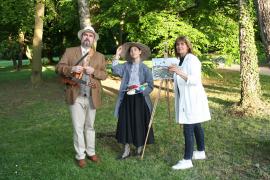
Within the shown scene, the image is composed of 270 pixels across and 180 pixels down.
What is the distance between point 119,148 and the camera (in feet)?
25.2

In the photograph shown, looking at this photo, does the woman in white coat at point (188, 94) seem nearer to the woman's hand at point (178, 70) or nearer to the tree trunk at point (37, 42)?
the woman's hand at point (178, 70)

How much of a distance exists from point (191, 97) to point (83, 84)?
1626mm

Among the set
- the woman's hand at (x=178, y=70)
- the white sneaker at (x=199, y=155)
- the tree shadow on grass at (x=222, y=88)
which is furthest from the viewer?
the tree shadow on grass at (x=222, y=88)

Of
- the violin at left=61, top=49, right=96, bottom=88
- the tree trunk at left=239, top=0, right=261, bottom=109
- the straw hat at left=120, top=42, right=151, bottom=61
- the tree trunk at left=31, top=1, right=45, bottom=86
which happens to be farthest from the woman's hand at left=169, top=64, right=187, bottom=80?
the tree trunk at left=31, top=1, right=45, bottom=86

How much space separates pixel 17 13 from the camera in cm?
1817

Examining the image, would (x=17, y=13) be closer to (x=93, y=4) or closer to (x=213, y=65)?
(x=93, y=4)

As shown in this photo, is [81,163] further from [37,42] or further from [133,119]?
[37,42]

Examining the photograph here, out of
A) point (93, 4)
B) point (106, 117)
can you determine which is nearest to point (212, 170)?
point (106, 117)

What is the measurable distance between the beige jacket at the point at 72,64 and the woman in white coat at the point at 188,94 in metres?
1.15

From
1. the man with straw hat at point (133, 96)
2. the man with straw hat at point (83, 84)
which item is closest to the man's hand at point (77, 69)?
the man with straw hat at point (83, 84)

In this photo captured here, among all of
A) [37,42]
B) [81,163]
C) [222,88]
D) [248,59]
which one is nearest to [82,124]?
[81,163]

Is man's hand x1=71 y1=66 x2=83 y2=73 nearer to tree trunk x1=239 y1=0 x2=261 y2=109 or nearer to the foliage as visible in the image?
tree trunk x1=239 y1=0 x2=261 y2=109

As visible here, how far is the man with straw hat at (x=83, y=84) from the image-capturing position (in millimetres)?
→ 6395

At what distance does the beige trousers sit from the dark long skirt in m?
0.50
